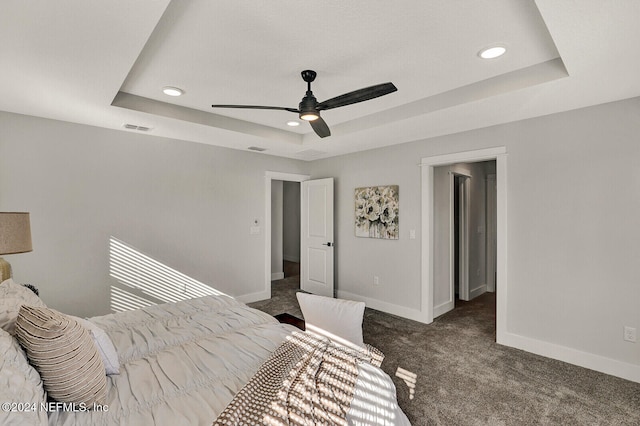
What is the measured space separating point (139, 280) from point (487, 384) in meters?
3.83

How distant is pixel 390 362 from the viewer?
2.95m

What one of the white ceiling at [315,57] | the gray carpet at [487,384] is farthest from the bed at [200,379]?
the white ceiling at [315,57]

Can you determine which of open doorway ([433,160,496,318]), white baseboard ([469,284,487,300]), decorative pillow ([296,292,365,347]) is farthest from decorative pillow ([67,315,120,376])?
white baseboard ([469,284,487,300])

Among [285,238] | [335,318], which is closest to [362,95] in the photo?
[335,318]

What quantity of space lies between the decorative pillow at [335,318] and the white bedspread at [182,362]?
29 cm

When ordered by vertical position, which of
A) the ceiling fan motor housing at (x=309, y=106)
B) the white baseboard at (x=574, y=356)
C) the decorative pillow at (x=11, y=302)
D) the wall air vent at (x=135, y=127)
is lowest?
the white baseboard at (x=574, y=356)

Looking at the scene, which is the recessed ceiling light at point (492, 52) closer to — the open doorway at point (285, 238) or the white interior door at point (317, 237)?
the white interior door at point (317, 237)

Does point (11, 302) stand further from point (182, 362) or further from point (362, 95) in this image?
point (362, 95)

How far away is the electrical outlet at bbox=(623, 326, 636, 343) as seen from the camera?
269 centimetres

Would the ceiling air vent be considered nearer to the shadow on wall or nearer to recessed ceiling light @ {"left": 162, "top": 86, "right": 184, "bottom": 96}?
recessed ceiling light @ {"left": 162, "top": 86, "right": 184, "bottom": 96}

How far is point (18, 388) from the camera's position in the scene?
1027 millimetres

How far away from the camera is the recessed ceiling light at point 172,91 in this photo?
9.18ft

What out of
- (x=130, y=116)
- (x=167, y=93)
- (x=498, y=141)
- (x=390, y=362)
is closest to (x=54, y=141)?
(x=130, y=116)

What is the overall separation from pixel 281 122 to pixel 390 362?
287 centimetres
